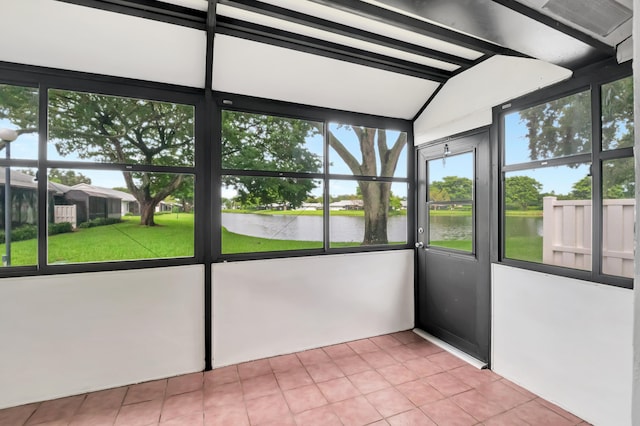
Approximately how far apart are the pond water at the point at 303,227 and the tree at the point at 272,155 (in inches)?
8.1

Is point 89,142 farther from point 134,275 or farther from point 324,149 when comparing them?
point 324,149

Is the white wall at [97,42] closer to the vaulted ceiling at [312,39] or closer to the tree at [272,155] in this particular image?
the vaulted ceiling at [312,39]

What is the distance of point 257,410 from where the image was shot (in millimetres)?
2088

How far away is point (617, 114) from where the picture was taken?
1.88 metres

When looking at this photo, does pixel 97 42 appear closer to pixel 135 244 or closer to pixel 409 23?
pixel 135 244

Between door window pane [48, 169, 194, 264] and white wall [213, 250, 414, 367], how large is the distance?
60 centimetres

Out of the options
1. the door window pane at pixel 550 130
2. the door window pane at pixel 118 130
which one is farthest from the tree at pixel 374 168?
the door window pane at pixel 118 130

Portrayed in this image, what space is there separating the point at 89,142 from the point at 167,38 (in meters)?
1.14

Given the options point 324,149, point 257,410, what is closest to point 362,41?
point 324,149

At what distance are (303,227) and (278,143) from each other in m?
1.04

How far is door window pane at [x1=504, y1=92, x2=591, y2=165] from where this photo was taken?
2.06m

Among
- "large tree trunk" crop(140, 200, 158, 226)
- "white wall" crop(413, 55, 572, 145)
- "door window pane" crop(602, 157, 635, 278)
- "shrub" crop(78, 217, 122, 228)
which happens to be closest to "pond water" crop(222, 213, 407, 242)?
"large tree trunk" crop(140, 200, 158, 226)

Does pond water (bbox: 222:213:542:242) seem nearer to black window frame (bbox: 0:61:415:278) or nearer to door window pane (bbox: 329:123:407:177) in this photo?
black window frame (bbox: 0:61:415:278)

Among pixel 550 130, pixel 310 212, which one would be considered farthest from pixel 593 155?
pixel 310 212
